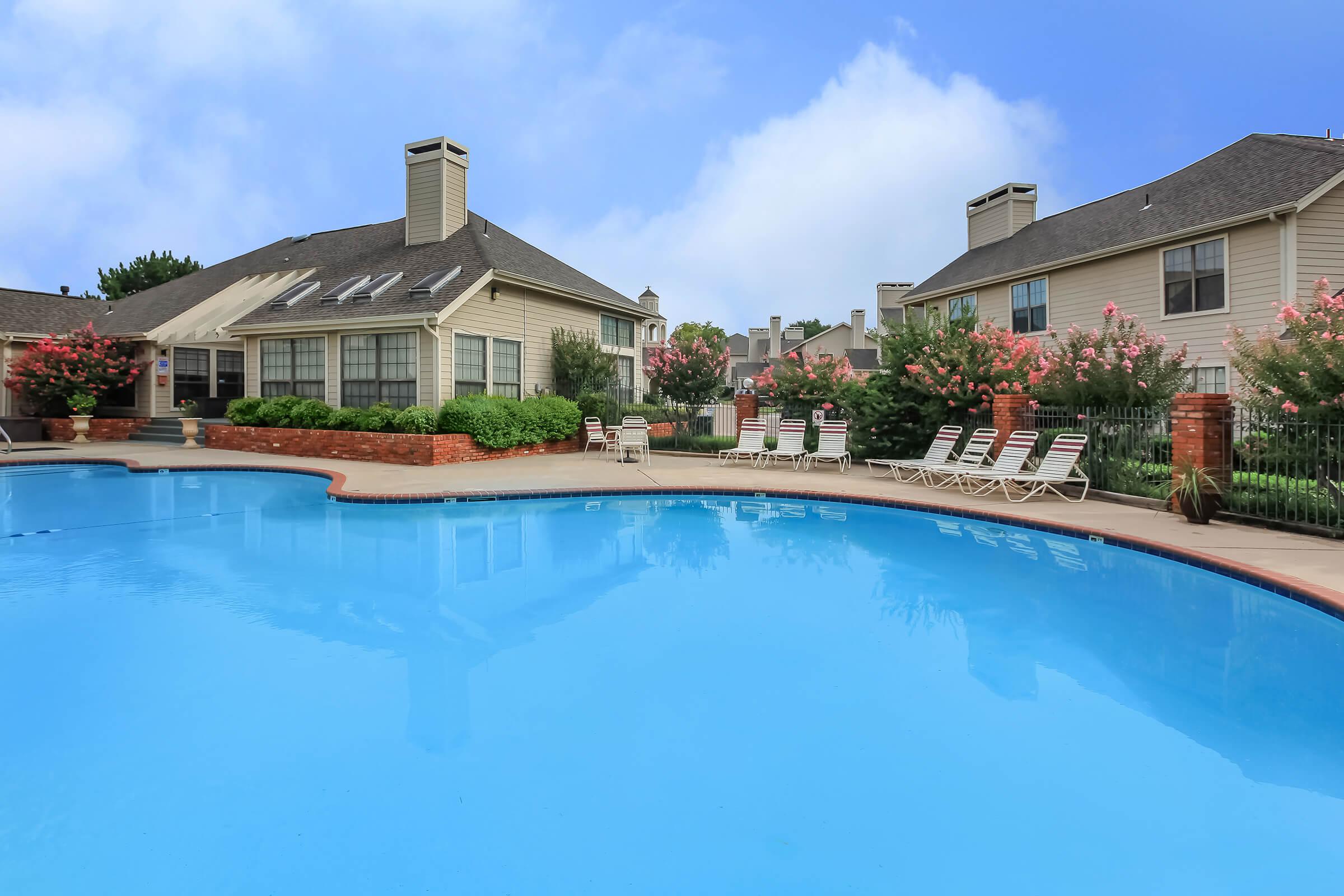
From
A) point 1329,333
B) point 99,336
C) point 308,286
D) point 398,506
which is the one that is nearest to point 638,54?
point 308,286

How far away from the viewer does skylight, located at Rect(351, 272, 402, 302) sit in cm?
1653

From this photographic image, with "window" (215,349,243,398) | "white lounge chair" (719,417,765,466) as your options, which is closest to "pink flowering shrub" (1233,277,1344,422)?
"white lounge chair" (719,417,765,466)

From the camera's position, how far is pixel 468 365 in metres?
16.2

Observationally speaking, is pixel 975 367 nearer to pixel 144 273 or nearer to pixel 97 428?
pixel 97 428

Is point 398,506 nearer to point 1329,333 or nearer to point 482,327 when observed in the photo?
point 482,327

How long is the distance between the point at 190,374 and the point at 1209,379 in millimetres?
24606

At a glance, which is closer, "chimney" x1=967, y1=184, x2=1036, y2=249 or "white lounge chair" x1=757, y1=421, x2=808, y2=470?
"white lounge chair" x1=757, y1=421, x2=808, y2=470

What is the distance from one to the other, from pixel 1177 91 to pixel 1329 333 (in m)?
12.4

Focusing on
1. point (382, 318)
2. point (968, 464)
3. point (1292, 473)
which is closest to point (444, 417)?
point (382, 318)

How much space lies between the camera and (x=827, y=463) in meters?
15.7

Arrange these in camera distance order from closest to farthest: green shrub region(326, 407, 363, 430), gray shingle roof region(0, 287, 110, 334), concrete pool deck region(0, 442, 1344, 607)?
1. concrete pool deck region(0, 442, 1344, 607)
2. green shrub region(326, 407, 363, 430)
3. gray shingle roof region(0, 287, 110, 334)

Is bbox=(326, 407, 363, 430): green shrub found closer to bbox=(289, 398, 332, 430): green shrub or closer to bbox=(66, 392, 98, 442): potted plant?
bbox=(289, 398, 332, 430): green shrub

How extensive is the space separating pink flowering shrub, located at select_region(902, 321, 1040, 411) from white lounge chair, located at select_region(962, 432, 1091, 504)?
2030 millimetres

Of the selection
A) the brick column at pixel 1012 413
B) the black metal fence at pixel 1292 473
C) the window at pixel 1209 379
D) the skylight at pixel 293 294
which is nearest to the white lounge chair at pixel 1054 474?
the brick column at pixel 1012 413
